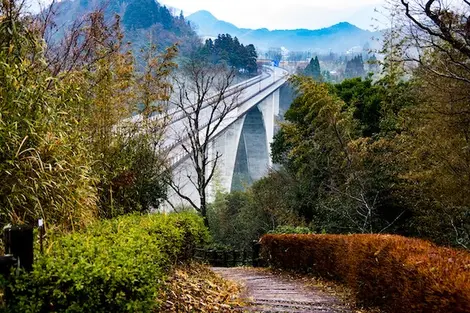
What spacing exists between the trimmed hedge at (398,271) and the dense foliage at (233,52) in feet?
82.6

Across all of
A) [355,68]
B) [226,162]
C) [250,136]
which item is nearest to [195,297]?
[226,162]

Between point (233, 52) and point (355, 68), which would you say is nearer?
point (233, 52)

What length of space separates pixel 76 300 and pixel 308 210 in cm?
1396

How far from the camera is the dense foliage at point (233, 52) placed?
32081mm

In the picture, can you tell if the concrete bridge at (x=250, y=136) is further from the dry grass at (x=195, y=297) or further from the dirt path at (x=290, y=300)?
the dry grass at (x=195, y=297)

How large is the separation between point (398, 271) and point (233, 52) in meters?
32.0

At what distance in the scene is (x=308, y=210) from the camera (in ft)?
52.1

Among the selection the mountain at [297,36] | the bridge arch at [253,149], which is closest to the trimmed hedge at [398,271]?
the bridge arch at [253,149]

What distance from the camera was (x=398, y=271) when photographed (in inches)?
151

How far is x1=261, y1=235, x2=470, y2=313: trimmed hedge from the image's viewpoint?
112 inches

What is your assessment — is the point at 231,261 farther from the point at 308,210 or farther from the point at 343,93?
the point at 343,93

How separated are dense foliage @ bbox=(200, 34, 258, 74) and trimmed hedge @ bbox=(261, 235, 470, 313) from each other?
25182 millimetres

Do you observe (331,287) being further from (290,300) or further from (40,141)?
(40,141)

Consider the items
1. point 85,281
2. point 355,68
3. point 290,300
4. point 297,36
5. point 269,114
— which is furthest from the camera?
point 297,36
